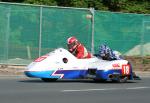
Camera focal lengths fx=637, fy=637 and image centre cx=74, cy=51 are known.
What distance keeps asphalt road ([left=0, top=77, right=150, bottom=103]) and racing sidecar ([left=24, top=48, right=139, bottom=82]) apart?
33 cm

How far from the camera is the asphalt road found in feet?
46.8

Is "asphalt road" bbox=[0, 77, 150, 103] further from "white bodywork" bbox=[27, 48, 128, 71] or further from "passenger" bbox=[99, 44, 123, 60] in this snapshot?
"passenger" bbox=[99, 44, 123, 60]

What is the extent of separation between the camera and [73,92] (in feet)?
52.5

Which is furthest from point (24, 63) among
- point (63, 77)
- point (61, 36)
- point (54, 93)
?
point (54, 93)

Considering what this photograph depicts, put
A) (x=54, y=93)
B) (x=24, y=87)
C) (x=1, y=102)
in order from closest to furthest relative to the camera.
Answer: (x=1, y=102), (x=54, y=93), (x=24, y=87)

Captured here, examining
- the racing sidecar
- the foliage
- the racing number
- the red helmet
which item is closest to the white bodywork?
the racing sidecar

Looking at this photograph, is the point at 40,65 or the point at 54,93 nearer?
the point at 54,93

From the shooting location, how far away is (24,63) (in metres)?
24.2

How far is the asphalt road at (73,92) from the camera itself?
46.8 feet

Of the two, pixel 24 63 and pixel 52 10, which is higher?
pixel 52 10

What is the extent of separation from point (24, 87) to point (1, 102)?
3880mm

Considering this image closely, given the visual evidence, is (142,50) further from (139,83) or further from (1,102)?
(1,102)

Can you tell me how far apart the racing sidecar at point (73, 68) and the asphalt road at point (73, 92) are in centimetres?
A: 33

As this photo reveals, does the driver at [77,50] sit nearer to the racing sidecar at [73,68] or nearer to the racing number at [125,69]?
the racing sidecar at [73,68]
